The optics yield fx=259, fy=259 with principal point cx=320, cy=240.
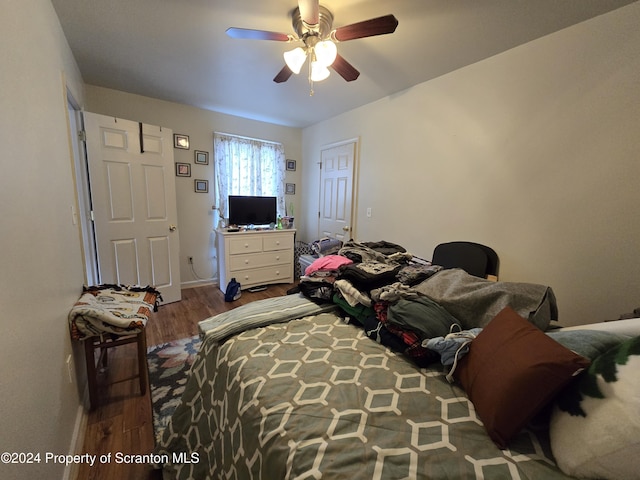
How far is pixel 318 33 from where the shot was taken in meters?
1.62

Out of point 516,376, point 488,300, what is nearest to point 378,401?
point 516,376

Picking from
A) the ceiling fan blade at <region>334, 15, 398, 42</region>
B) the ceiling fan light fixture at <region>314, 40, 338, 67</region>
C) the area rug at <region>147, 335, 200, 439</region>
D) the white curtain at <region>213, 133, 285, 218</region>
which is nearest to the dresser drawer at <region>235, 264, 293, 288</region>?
the white curtain at <region>213, 133, 285, 218</region>

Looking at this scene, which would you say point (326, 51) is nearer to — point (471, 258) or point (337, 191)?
point (471, 258)

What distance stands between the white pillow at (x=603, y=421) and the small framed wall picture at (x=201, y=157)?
3.95 metres

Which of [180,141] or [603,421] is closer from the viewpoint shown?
[603,421]

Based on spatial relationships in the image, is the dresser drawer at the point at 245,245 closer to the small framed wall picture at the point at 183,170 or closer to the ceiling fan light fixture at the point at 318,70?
the small framed wall picture at the point at 183,170

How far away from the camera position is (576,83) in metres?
1.68

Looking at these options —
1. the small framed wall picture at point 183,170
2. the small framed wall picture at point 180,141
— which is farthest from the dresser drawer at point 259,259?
the small framed wall picture at point 180,141

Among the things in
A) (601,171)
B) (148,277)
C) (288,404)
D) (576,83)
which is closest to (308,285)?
(288,404)

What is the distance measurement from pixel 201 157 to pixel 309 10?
2714mm

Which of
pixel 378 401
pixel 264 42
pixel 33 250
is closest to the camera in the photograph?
pixel 378 401

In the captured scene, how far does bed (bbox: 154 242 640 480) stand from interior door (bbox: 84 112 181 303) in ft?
7.21

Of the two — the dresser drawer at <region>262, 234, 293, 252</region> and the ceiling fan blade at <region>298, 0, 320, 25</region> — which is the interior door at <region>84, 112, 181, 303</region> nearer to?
the dresser drawer at <region>262, 234, 293, 252</region>

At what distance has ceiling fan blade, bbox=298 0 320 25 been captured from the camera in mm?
1308
